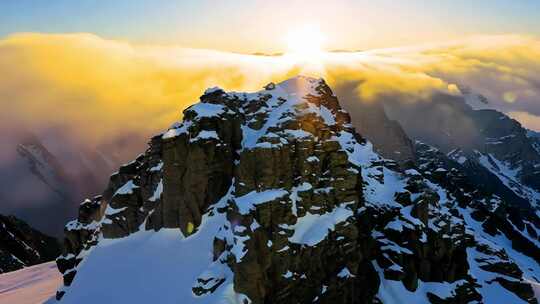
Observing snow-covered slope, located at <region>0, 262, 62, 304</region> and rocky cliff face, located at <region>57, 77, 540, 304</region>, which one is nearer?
rocky cliff face, located at <region>57, 77, 540, 304</region>

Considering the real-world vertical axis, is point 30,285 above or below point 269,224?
below

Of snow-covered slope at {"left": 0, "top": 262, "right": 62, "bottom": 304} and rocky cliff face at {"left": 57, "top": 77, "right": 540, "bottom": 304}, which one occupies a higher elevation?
rocky cliff face at {"left": 57, "top": 77, "right": 540, "bottom": 304}

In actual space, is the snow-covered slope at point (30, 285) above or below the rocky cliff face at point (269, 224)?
below

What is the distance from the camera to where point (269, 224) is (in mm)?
100375

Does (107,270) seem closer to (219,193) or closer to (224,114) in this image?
(219,193)

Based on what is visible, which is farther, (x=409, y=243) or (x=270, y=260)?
(x=409, y=243)

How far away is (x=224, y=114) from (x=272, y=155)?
22052 mm

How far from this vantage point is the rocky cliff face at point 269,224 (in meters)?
101

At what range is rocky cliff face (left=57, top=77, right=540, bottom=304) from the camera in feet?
330

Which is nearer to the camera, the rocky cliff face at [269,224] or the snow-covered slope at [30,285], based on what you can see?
the rocky cliff face at [269,224]

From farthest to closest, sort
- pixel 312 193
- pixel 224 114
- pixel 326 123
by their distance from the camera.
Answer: pixel 224 114 < pixel 326 123 < pixel 312 193

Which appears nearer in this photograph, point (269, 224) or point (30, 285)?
point (269, 224)

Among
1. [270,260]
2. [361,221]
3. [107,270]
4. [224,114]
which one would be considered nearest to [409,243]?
[361,221]

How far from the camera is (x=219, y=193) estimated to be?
12094 cm
